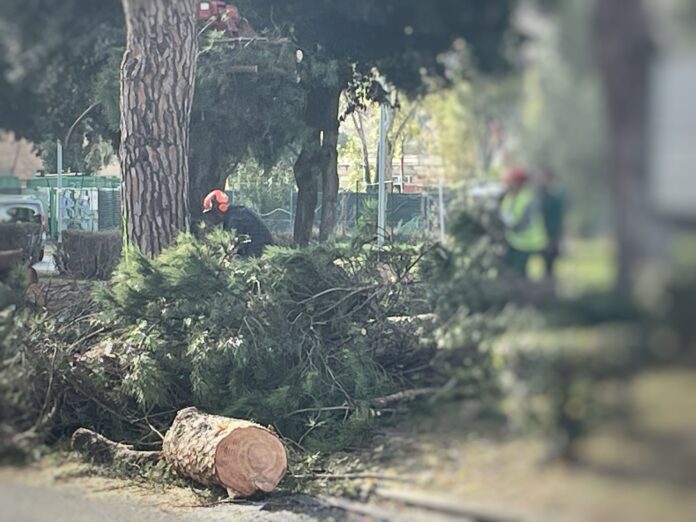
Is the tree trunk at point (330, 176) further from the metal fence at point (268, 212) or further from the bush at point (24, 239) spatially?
the bush at point (24, 239)

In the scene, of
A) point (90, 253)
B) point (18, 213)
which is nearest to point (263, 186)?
point (90, 253)

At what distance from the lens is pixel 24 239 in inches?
199

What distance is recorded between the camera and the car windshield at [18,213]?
424 cm

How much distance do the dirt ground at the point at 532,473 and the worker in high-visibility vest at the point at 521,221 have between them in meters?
0.48

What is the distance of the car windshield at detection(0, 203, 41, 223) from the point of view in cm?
424

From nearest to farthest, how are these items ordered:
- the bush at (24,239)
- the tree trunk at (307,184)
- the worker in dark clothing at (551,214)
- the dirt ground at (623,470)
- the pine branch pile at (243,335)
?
1. the dirt ground at (623,470)
2. the worker in dark clothing at (551,214)
3. the bush at (24,239)
4. the pine branch pile at (243,335)
5. the tree trunk at (307,184)

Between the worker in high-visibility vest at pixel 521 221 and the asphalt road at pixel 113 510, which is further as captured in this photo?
the asphalt road at pixel 113 510

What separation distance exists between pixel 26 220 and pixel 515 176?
310 centimetres

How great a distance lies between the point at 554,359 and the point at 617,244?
1.10 feet

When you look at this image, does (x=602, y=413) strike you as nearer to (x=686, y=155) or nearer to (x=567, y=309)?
(x=567, y=309)

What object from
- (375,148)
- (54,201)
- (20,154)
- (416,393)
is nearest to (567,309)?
(416,393)

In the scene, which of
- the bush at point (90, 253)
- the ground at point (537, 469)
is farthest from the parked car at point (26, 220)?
the ground at point (537, 469)

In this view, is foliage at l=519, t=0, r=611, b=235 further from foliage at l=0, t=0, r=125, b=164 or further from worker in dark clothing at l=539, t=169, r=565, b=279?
foliage at l=0, t=0, r=125, b=164

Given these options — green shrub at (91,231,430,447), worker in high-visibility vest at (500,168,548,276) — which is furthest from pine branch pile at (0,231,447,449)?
worker in high-visibility vest at (500,168,548,276)
